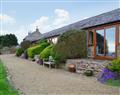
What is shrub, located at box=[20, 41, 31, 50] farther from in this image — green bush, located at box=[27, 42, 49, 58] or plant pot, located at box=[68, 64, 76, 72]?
plant pot, located at box=[68, 64, 76, 72]

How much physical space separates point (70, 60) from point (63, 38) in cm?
193

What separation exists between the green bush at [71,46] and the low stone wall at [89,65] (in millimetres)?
935

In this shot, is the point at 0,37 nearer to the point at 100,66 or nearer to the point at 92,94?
the point at 100,66

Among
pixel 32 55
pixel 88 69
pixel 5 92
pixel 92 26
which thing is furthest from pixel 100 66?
Answer: pixel 32 55

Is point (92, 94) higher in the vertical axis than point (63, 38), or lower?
lower

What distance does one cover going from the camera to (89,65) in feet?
51.1

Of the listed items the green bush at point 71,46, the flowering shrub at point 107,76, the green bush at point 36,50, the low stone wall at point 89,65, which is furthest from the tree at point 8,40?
the flowering shrub at point 107,76

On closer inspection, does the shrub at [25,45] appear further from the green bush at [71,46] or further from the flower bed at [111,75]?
the flower bed at [111,75]

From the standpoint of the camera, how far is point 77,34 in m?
19.3

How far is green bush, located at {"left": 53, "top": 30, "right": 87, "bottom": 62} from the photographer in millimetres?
19078

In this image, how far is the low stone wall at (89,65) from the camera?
47.4 feet

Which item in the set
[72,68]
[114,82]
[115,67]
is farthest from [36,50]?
[114,82]

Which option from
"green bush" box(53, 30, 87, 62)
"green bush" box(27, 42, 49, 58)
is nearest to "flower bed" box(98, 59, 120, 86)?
"green bush" box(53, 30, 87, 62)

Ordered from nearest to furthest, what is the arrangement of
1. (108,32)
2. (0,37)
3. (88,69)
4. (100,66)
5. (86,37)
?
(100,66) → (88,69) → (108,32) → (86,37) → (0,37)
